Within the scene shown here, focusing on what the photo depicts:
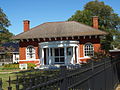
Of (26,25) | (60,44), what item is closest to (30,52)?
(60,44)

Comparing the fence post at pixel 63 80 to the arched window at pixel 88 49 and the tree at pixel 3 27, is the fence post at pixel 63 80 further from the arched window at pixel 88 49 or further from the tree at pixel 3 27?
the tree at pixel 3 27

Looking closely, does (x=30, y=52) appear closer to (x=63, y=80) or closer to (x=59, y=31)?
(x=59, y=31)

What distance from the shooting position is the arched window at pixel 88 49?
28.2 m

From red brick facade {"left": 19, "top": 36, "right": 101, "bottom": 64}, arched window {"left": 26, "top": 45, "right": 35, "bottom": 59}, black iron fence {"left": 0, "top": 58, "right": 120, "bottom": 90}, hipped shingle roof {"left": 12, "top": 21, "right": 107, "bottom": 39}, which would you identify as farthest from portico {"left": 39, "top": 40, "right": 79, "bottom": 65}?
black iron fence {"left": 0, "top": 58, "right": 120, "bottom": 90}

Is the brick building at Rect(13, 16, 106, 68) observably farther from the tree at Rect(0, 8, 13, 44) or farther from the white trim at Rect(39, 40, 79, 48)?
the tree at Rect(0, 8, 13, 44)

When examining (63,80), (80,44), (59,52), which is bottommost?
(63,80)

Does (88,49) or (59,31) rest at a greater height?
(59,31)

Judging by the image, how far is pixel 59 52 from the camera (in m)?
29.7

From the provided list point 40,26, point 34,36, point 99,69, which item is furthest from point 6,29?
point 99,69

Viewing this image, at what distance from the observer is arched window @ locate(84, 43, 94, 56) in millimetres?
28203

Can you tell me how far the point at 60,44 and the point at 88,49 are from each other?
12.4 feet

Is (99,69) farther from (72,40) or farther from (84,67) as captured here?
(72,40)

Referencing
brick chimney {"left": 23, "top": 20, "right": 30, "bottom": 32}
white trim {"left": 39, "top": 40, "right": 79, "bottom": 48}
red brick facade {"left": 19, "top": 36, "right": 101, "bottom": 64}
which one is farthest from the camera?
brick chimney {"left": 23, "top": 20, "right": 30, "bottom": 32}

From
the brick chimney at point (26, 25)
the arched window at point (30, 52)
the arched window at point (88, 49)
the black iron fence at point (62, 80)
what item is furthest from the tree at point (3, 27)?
the black iron fence at point (62, 80)
